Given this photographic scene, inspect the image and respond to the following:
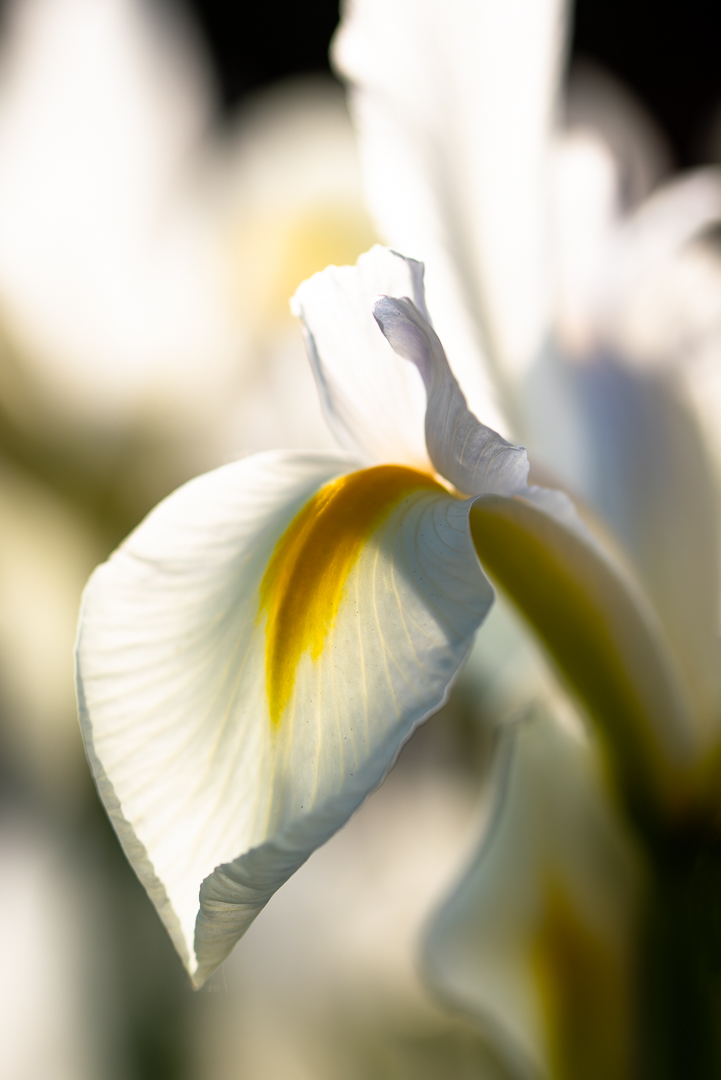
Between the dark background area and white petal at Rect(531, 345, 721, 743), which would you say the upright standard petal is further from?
the dark background area

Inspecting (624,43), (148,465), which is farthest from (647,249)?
(624,43)

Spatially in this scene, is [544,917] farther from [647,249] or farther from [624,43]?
[624,43]

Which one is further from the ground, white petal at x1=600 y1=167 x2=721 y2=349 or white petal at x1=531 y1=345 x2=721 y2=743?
white petal at x1=600 y1=167 x2=721 y2=349

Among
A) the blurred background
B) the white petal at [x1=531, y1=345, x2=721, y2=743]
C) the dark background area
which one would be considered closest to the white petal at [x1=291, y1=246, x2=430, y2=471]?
the white petal at [x1=531, y1=345, x2=721, y2=743]

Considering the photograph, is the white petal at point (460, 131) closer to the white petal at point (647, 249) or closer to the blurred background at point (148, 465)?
the white petal at point (647, 249)

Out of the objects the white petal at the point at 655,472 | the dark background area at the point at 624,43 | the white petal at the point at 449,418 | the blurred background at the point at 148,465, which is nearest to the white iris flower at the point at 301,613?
the white petal at the point at 449,418
